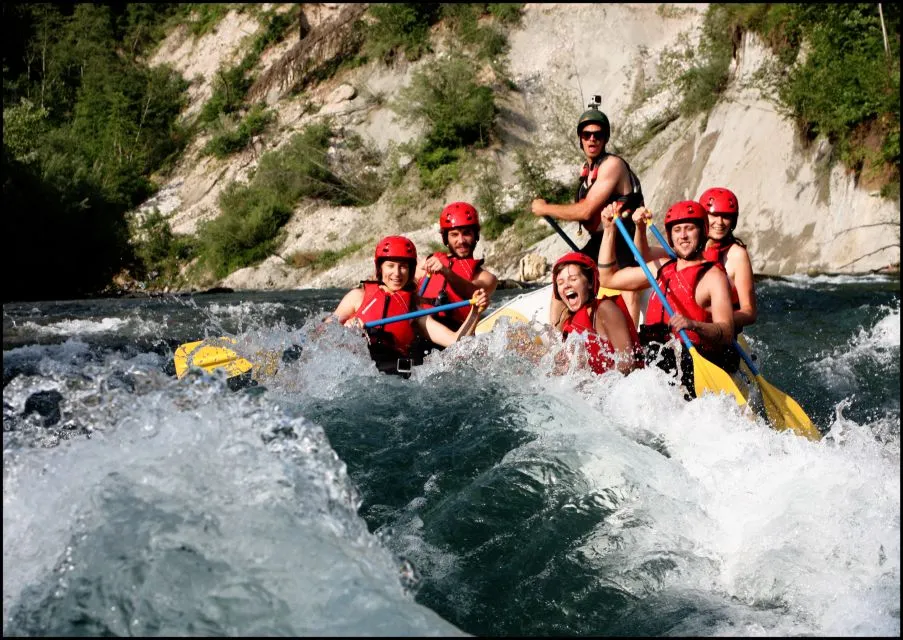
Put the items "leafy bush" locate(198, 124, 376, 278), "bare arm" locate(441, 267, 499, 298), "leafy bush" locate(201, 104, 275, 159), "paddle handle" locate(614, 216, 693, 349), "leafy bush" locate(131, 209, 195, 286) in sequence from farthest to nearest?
"leafy bush" locate(201, 104, 275, 159)
"leafy bush" locate(131, 209, 195, 286)
"leafy bush" locate(198, 124, 376, 278)
"bare arm" locate(441, 267, 499, 298)
"paddle handle" locate(614, 216, 693, 349)

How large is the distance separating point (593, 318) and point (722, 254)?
47.3 inches

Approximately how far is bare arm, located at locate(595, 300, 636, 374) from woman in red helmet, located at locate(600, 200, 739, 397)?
0.81 feet

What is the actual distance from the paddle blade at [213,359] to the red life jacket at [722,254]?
10.1 feet

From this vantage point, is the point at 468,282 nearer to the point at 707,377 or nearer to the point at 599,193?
the point at 599,193

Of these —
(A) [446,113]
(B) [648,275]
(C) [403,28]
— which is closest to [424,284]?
(B) [648,275]

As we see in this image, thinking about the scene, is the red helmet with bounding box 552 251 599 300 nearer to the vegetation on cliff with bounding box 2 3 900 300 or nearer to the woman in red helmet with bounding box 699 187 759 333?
the woman in red helmet with bounding box 699 187 759 333

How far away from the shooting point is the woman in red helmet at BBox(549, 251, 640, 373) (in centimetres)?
485

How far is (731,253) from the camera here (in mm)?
5523

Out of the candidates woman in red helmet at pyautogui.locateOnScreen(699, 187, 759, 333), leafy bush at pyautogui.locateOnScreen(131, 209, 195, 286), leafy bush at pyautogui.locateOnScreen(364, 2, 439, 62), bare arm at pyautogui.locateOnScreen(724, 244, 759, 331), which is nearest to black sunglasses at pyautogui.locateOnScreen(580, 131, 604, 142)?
woman in red helmet at pyautogui.locateOnScreen(699, 187, 759, 333)

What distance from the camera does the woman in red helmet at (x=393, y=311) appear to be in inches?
231

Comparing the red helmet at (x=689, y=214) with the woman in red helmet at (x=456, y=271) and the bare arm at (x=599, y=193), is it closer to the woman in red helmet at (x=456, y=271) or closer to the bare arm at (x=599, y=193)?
the bare arm at (x=599, y=193)

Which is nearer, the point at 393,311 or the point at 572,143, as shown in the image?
the point at 393,311

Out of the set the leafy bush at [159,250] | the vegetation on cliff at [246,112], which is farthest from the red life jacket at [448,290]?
the leafy bush at [159,250]

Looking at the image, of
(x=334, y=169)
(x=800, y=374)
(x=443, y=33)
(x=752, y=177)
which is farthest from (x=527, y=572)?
(x=443, y=33)
